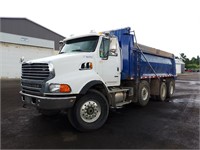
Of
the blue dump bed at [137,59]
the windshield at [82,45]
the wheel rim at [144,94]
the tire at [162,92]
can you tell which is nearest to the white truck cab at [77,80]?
the windshield at [82,45]

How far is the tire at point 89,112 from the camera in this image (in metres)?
4.28

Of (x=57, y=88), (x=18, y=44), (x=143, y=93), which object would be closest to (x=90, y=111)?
(x=57, y=88)

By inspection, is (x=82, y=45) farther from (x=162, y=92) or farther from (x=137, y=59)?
(x=162, y=92)

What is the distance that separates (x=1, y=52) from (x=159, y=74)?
1887 centimetres

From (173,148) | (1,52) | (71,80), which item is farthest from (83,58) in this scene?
(1,52)

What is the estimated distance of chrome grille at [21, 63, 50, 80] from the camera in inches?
160

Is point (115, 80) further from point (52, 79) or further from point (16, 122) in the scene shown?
point (16, 122)

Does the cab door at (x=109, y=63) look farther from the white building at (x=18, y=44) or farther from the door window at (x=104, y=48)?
the white building at (x=18, y=44)

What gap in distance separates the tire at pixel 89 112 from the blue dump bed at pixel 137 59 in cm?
182

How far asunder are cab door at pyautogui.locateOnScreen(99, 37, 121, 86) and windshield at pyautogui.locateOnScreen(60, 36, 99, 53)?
0.24m

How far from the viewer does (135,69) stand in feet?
21.5

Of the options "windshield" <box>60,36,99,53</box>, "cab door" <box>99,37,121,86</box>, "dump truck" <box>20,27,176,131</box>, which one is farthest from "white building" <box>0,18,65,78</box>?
"cab door" <box>99,37,121,86</box>

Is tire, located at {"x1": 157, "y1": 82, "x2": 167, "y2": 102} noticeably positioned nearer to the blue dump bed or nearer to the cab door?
the blue dump bed

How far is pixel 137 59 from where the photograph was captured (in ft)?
21.6
